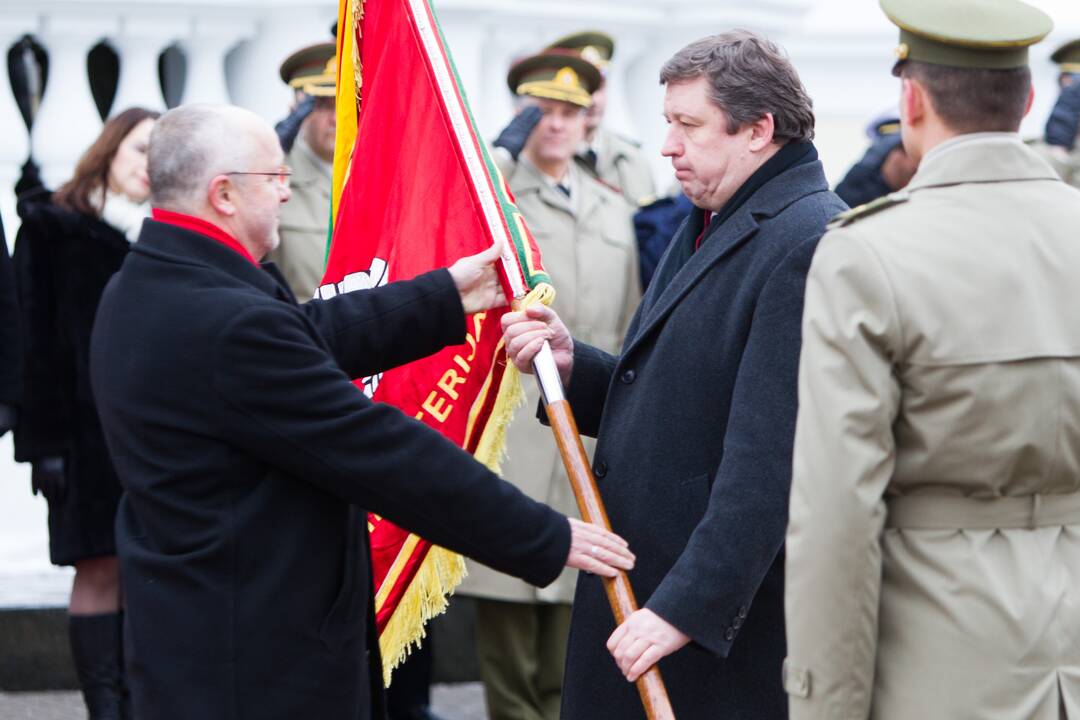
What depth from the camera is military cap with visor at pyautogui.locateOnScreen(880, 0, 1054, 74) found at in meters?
2.48

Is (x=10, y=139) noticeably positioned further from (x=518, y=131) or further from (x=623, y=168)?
(x=623, y=168)

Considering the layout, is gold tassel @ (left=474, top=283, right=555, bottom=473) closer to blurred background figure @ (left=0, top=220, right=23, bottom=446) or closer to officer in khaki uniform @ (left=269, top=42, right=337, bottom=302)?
blurred background figure @ (left=0, top=220, right=23, bottom=446)

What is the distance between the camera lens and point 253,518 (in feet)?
9.48

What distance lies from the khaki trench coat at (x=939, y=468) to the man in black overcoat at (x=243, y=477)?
0.66 m

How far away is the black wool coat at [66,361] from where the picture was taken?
16.9 ft

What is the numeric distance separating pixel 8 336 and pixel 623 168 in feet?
8.41

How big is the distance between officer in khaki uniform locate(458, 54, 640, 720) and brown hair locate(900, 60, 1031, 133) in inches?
112

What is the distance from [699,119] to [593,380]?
0.66m

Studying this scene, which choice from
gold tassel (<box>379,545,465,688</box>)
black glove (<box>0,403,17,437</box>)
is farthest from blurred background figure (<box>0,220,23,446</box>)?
gold tassel (<box>379,545,465,688</box>)

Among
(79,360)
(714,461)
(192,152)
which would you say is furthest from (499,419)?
(79,360)

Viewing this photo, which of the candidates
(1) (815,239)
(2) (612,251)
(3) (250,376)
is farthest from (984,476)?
(2) (612,251)

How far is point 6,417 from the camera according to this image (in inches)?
191

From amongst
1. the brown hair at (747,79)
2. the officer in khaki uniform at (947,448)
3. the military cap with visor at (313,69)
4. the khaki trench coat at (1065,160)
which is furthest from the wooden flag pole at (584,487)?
the khaki trench coat at (1065,160)

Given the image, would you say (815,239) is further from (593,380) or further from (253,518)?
(253,518)
